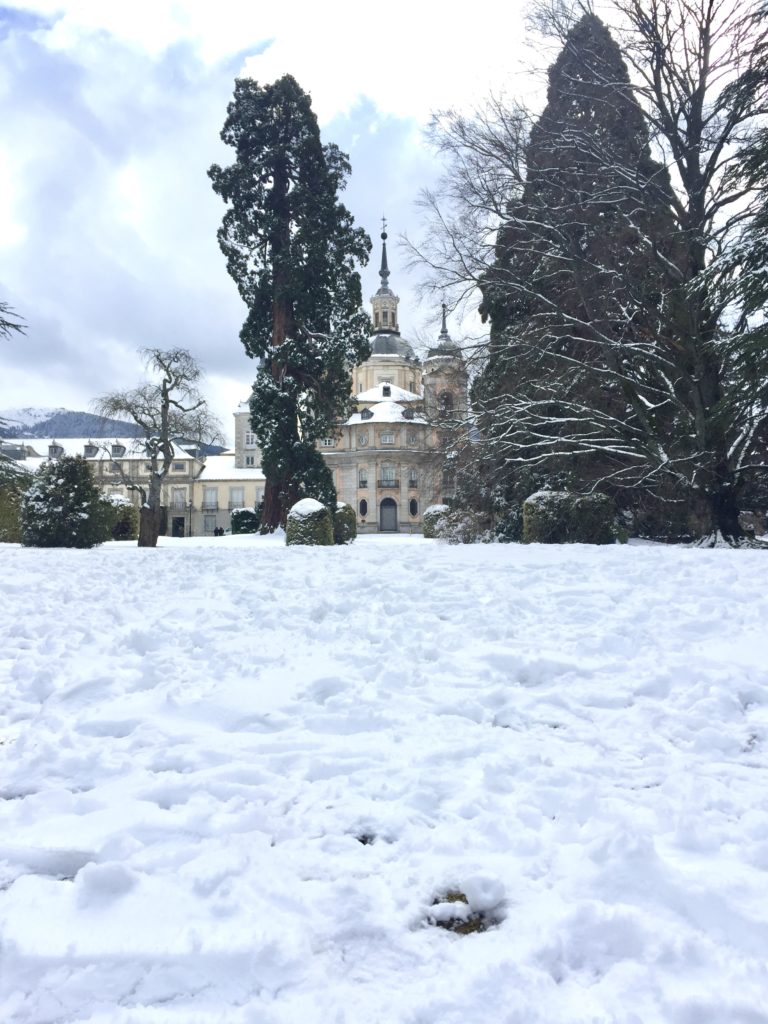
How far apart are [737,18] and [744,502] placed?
32.4 ft

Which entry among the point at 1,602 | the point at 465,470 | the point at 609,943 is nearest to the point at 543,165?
the point at 465,470

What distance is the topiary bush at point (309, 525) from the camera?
1673cm

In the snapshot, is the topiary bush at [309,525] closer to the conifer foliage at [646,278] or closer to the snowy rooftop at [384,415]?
the conifer foliage at [646,278]

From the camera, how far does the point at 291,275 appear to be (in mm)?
23172

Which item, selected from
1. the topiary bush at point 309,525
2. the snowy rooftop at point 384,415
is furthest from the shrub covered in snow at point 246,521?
the snowy rooftop at point 384,415

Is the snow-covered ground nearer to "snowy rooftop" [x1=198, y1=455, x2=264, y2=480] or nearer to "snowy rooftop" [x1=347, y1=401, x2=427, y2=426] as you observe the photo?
"snowy rooftop" [x1=347, y1=401, x2=427, y2=426]

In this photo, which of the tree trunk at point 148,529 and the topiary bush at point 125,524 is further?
the topiary bush at point 125,524

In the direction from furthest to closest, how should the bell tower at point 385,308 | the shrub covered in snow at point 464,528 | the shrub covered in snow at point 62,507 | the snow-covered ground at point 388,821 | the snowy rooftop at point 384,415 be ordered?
the bell tower at point 385,308 < the snowy rooftop at point 384,415 < the shrub covered in snow at point 464,528 < the shrub covered in snow at point 62,507 < the snow-covered ground at point 388,821

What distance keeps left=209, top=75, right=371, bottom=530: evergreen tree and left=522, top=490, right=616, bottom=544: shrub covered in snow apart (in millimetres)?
11279

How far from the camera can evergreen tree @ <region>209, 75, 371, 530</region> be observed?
2314 cm

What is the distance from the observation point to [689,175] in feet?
42.5

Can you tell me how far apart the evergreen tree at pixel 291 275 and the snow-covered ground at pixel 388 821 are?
60.1ft

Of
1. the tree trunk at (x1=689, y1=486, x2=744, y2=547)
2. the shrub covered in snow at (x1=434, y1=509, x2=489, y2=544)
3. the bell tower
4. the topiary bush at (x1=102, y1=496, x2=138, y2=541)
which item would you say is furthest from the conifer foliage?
the bell tower

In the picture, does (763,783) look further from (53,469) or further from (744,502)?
(53,469)
